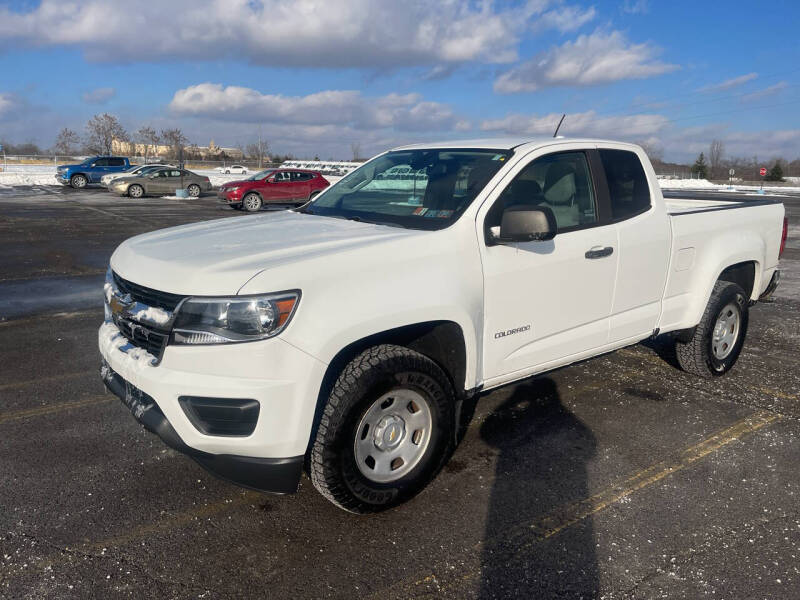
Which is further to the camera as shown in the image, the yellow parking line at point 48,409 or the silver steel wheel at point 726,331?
the silver steel wheel at point 726,331

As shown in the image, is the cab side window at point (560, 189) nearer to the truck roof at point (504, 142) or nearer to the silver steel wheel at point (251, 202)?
the truck roof at point (504, 142)

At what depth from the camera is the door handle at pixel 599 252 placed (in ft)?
12.9

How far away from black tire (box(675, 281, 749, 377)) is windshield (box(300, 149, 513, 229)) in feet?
7.68

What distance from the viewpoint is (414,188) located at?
4074 mm

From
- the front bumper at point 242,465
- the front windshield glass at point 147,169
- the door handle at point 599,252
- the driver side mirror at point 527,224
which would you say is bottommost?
the front bumper at point 242,465

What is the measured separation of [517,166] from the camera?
3760 mm

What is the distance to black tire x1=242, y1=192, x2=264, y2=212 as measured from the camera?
23.0 m

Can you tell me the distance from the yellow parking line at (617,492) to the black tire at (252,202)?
20.6 m

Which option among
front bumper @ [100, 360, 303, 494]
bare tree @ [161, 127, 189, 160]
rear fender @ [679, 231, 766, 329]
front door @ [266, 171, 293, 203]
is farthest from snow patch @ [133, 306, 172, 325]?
bare tree @ [161, 127, 189, 160]

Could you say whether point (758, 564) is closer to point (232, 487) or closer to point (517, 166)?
point (517, 166)

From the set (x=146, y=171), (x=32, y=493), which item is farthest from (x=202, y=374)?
(x=146, y=171)

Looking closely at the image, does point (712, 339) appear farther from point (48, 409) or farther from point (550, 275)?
point (48, 409)

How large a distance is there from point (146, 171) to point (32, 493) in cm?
2850

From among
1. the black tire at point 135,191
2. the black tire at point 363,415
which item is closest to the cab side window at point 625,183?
the black tire at point 363,415
